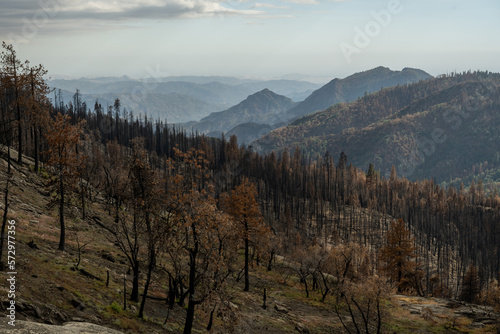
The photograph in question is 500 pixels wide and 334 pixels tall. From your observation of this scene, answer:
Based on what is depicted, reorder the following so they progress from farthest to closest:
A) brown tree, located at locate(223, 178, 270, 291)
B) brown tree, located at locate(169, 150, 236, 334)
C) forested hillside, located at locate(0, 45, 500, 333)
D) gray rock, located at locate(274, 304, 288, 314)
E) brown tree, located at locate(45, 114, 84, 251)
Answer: brown tree, located at locate(223, 178, 270, 291), gray rock, located at locate(274, 304, 288, 314), brown tree, located at locate(45, 114, 84, 251), forested hillside, located at locate(0, 45, 500, 333), brown tree, located at locate(169, 150, 236, 334)

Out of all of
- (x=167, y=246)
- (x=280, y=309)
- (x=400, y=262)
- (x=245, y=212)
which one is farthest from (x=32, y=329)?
(x=400, y=262)

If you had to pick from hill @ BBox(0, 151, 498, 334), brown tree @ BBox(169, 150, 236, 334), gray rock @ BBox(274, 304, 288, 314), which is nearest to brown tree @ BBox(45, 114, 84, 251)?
hill @ BBox(0, 151, 498, 334)

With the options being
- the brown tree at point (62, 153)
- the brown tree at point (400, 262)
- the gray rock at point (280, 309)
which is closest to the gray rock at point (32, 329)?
the brown tree at point (62, 153)

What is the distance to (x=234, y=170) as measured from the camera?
19088 cm

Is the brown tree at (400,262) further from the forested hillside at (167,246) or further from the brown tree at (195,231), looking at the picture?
the brown tree at (195,231)

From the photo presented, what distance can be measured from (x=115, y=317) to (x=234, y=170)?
166 m

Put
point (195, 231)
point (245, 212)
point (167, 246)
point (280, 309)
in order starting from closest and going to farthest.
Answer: point (195, 231)
point (167, 246)
point (280, 309)
point (245, 212)

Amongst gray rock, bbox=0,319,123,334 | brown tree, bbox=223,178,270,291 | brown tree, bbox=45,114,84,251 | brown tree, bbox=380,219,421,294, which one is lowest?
brown tree, bbox=380,219,421,294

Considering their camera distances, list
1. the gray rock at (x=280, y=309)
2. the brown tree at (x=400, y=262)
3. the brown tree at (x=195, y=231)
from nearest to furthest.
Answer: the brown tree at (x=195, y=231), the gray rock at (x=280, y=309), the brown tree at (x=400, y=262)

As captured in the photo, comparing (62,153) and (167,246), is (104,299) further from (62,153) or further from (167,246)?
(62,153)

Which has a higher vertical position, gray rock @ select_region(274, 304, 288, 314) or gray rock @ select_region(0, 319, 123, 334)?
gray rock @ select_region(0, 319, 123, 334)

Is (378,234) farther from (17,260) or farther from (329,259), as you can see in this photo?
(17,260)

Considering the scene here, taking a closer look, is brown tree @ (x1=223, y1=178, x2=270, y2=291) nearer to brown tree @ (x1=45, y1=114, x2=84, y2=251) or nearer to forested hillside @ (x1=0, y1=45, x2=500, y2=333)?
forested hillside @ (x1=0, y1=45, x2=500, y2=333)

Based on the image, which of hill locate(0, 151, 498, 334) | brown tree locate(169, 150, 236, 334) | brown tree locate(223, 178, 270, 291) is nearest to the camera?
hill locate(0, 151, 498, 334)
